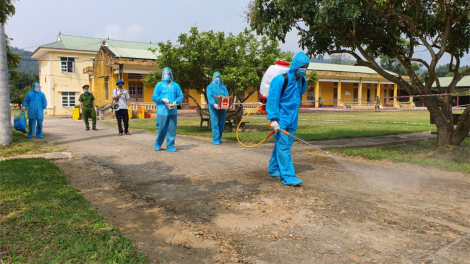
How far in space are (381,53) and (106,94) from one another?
23273 mm

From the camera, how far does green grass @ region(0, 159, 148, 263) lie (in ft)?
8.94

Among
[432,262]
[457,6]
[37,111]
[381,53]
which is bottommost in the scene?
[432,262]

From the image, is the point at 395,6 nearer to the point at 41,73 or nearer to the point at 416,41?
the point at 416,41

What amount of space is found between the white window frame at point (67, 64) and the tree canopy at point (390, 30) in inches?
1139

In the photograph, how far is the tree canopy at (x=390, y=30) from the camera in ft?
24.4

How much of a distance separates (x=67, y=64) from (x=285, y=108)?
3294 centimetres

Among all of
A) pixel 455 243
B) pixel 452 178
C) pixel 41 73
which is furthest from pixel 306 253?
pixel 41 73

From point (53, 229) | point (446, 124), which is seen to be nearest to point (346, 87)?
point (446, 124)

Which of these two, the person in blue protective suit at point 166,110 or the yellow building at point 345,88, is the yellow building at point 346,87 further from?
the person in blue protective suit at point 166,110

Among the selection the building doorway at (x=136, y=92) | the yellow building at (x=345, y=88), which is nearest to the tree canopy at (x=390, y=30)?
the building doorway at (x=136, y=92)

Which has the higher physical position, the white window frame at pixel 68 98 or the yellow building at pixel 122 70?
the yellow building at pixel 122 70

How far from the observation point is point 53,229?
10.6 feet

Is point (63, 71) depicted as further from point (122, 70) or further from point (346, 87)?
point (346, 87)

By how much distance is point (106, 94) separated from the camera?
28359 mm
